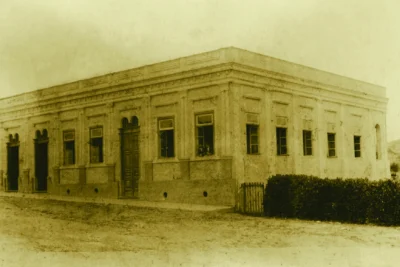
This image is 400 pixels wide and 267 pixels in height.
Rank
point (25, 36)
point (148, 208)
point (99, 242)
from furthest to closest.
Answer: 1. point (148, 208)
2. point (25, 36)
3. point (99, 242)

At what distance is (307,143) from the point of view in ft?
77.8

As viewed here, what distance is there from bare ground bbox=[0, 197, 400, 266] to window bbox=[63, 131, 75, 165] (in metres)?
8.99

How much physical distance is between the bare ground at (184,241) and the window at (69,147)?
8986mm

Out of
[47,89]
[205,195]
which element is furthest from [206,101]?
[47,89]

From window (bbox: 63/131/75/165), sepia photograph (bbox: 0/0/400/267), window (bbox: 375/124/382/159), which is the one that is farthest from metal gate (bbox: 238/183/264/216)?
window (bbox: 375/124/382/159)

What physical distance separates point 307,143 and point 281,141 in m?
2.17

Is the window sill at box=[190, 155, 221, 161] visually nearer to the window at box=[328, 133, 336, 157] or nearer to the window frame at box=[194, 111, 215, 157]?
the window frame at box=[194, 111, 215, 157]

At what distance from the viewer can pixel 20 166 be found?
92.4 ft

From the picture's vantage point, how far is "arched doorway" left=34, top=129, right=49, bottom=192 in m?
27.1

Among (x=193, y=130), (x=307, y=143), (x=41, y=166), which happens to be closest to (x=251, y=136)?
(x=193, y=130)

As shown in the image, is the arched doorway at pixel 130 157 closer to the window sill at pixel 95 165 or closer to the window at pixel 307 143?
the window sill at pixel 95 165

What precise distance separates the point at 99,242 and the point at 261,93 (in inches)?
434

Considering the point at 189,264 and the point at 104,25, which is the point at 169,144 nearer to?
the point at 104,25

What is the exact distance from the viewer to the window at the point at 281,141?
71.9 feet
